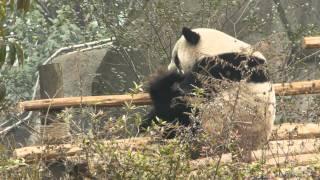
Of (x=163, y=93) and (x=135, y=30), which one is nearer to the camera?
(x=163, y=93)

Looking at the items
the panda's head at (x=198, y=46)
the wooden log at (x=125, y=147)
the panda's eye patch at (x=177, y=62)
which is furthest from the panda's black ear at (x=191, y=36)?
the wooden log at (x=125, y=147)

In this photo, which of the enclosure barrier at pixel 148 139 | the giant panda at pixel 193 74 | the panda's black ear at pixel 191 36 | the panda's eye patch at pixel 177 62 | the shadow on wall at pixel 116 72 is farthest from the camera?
the shadow on wall at pixel 116 72

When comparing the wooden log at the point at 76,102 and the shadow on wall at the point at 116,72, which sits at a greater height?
the wooden log at the point at 76,102

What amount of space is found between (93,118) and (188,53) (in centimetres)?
216

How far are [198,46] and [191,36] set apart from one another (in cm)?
10

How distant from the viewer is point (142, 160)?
139 inches

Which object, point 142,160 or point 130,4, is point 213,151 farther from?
point 130,4

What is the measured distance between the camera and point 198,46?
569cm

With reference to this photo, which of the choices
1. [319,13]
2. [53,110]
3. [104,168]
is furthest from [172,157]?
[319,13]

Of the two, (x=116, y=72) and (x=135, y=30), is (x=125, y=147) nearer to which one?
(x=135, y=30)

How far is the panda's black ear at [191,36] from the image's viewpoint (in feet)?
18.7

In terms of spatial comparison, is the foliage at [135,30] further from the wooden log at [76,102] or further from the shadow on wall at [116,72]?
the shadow on wall at [116,72]

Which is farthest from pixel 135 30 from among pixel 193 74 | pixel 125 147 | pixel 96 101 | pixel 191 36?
pixel 125 147

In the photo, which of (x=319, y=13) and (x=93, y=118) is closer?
(x=93, y=118)
